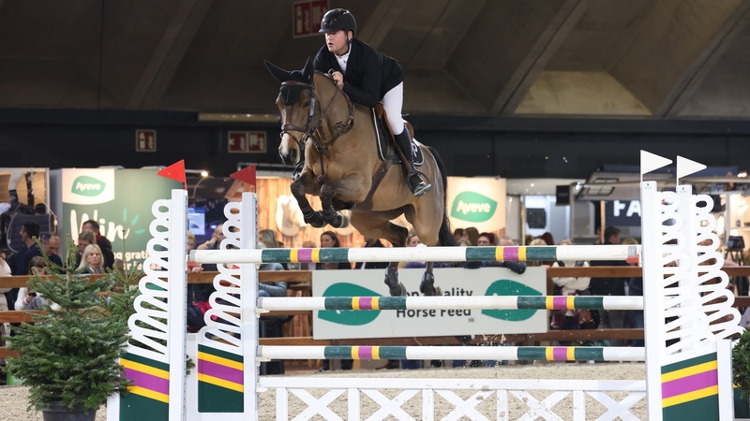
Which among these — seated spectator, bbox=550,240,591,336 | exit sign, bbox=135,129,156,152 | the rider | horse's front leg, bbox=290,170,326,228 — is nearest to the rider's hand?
the rider

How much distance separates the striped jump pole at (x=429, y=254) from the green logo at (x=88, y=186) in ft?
22.8

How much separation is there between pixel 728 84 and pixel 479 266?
352 inches

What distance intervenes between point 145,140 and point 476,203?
4.43 m

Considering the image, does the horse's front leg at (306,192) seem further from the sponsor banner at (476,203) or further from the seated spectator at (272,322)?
the sponsor banner at (476,203)

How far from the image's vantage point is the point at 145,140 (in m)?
13.4

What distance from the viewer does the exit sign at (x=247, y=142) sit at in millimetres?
13797

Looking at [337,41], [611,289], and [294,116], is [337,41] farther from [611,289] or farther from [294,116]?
[611,289]

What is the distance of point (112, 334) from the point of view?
164 inches

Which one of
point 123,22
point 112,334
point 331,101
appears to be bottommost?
point 112,334

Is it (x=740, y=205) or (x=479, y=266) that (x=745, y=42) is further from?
(x=479, y=266)

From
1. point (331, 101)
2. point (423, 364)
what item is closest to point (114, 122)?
point (423, 364)

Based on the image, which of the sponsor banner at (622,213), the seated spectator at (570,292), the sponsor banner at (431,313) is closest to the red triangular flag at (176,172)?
the sponsor banner at (431,313)

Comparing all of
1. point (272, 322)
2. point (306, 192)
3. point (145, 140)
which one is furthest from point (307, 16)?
point (306, 192)

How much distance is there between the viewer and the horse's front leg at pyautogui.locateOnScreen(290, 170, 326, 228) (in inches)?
189
